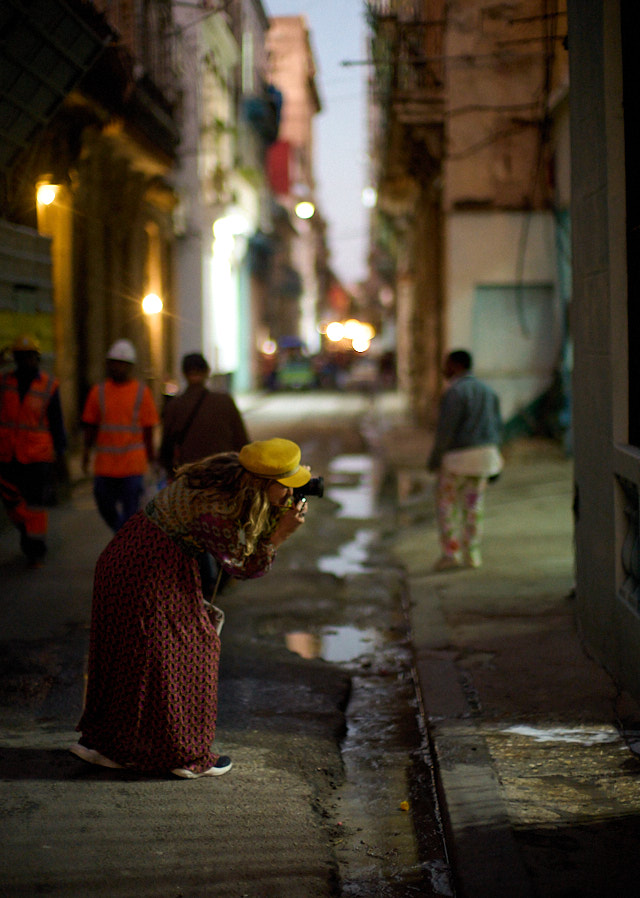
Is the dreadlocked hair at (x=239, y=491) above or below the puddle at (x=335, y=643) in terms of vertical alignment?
above

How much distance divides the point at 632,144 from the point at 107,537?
6134 mm

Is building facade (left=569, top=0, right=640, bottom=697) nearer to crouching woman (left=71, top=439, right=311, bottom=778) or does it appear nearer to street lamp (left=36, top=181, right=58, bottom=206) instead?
crouching woman (left=71, top=439, right=311, bottom=778)

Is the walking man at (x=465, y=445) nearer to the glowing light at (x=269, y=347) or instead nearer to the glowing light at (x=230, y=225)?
the glowing light at (x=230, y=225)

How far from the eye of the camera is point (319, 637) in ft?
21.6

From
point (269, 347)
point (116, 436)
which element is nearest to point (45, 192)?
point (116, 436)

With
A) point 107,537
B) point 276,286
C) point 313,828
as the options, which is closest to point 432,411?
point 107,537

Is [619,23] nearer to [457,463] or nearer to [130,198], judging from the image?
[457,463]

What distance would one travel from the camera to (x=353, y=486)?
13906 mm

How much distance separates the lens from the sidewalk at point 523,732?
3406mm

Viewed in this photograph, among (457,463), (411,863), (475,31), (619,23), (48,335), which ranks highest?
(475,31)

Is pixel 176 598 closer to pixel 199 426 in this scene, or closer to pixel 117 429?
pixel 199 426

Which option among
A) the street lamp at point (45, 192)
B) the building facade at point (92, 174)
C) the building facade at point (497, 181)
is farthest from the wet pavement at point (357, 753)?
the building facade at point (497, 181)

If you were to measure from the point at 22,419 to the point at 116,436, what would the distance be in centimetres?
86

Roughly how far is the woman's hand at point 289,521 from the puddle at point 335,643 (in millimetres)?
2359
